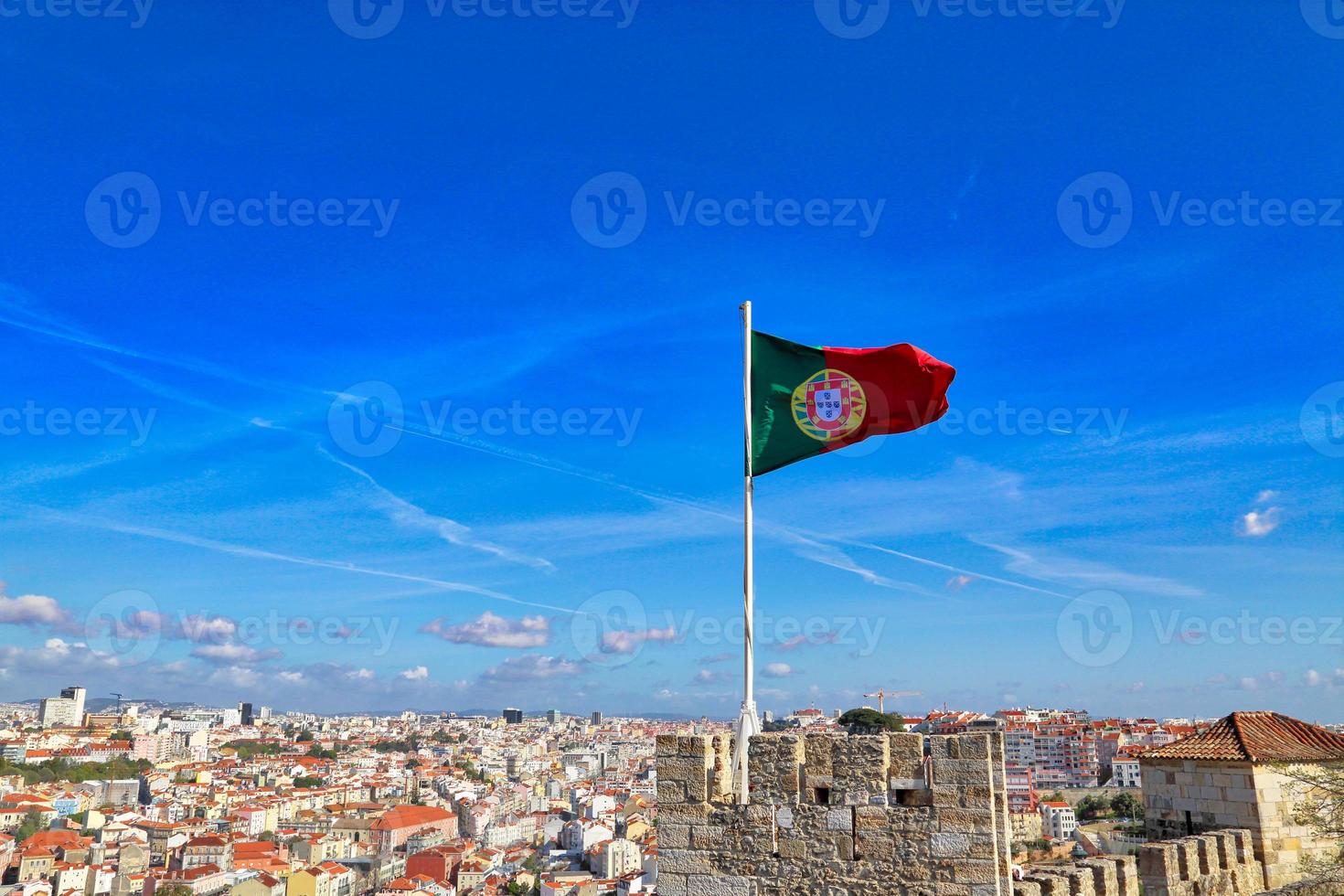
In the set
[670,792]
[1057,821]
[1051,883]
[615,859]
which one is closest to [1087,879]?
[1051,883]

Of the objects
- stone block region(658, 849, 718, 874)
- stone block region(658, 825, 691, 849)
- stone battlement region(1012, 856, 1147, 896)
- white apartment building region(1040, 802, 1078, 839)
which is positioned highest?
stone block region(658, 825, 691, 849)

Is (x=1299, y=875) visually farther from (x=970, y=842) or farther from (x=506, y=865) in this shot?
(x=506, y=865)

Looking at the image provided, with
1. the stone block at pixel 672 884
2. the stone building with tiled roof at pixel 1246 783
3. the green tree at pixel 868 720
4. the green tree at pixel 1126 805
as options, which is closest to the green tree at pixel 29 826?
the green tree at pixel 868 720

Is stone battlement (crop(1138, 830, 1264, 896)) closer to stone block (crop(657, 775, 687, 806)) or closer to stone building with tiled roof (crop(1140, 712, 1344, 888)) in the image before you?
stone building with tiled roof (crop(1140, 712, 1344, 888))

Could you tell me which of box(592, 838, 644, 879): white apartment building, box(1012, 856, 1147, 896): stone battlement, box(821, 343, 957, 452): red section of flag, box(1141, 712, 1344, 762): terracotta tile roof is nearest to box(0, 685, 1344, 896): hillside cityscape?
box(592, 838, 644, 879): white apartment building

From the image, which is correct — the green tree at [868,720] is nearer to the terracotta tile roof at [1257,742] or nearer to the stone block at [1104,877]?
the terracotta tile roof at [1257,742]

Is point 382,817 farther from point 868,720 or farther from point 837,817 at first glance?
point 837,817

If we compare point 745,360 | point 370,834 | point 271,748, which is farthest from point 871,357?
point 271,748
